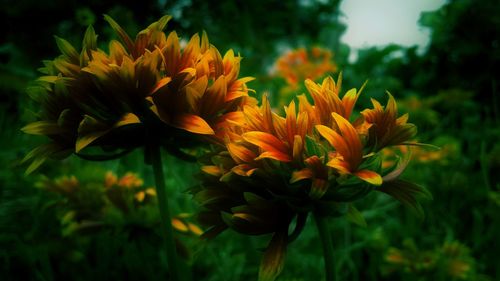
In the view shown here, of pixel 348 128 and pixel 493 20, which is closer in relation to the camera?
pixel 348 128

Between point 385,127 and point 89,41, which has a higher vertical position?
point 89,41

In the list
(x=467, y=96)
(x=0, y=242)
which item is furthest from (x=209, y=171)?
(x=467, y=96)

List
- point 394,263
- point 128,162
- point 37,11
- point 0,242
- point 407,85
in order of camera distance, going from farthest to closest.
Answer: point 37,11 < point 407,85 < point 128,162 < point 394,263 < point 0,242

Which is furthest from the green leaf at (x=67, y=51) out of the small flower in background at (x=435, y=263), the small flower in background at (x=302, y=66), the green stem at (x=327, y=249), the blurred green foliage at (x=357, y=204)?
the small flower in background at (x=302, y=66)

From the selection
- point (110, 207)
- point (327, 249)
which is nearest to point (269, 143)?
point (327, 249)

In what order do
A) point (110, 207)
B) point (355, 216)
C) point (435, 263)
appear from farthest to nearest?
point (435, 263) → point (110, 207) → point (355, 216)

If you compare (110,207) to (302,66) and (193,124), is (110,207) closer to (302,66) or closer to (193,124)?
(193,124)

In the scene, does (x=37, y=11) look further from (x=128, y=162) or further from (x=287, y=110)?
(x=287, y=110)
